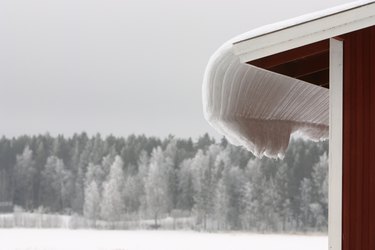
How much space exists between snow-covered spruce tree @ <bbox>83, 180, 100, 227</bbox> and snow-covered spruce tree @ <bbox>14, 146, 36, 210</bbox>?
3.48m

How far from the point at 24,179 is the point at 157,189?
864 cm

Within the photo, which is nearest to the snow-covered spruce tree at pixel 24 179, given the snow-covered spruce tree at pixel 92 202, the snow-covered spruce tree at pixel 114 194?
the snow-covered spruce tree at pixel 92 202

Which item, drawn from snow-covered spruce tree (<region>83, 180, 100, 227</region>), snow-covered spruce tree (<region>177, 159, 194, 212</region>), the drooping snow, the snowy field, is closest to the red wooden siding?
the drooping snow

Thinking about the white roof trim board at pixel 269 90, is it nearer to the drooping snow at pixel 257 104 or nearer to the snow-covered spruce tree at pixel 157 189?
the drooping snow at pixel 257 104

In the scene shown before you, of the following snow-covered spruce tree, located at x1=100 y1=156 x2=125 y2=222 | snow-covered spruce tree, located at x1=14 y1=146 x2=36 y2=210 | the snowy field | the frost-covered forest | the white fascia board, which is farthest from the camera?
snow-covered spruce tree, located at x1=100 y1=156 x2=125 y2=222

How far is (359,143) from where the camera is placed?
→ 3568 mm

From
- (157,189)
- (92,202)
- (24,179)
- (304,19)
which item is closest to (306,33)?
(304,19)

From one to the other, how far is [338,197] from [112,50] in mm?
69521

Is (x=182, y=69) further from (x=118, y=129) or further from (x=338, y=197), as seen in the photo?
(x=338, y=197)

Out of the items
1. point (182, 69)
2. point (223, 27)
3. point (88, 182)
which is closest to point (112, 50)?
point (182, 69)

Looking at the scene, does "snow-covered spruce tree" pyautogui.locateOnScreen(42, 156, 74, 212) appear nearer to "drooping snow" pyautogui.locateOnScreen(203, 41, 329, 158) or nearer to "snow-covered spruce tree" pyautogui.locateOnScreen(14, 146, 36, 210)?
"snow-covered spruce tree" pyautogui.locateOnScreen(14, 146, 36, 210)

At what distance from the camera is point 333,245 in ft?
11.9

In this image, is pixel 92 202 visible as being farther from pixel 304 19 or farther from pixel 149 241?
pixel 304 19

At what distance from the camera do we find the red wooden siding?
351cm
